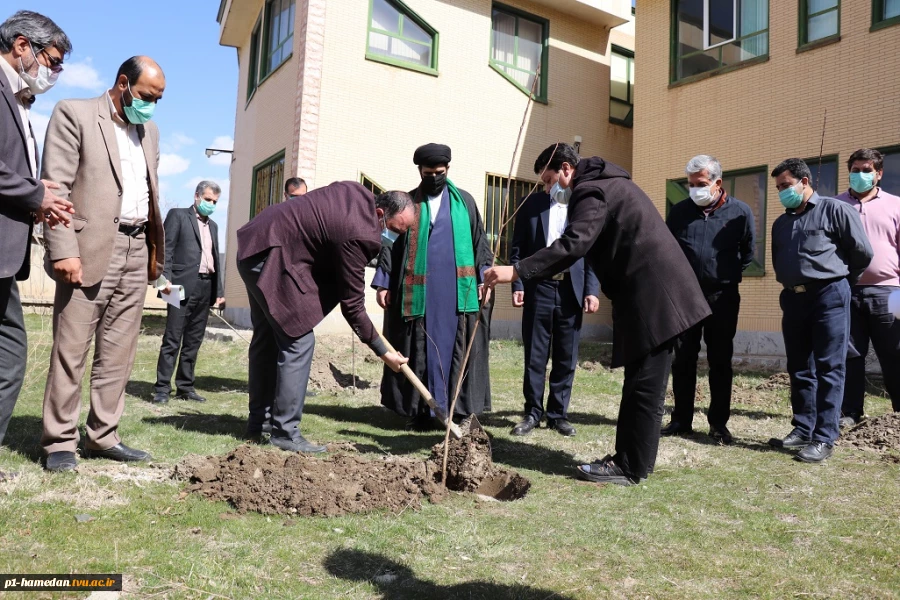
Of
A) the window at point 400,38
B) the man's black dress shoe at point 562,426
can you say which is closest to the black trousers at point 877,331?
the man's black dress shoe at point 562,426

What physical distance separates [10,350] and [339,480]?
1.69 metres

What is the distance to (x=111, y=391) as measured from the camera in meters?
4.01

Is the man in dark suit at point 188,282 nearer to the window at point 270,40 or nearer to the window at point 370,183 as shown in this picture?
the window at point 370,183

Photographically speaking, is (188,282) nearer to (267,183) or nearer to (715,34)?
(267,183)

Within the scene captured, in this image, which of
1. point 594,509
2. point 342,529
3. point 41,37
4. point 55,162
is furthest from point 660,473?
point 41,37

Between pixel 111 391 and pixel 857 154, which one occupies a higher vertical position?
pixel 857 154

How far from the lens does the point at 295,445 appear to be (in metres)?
4.48

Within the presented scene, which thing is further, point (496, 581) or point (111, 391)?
point (111, 391)

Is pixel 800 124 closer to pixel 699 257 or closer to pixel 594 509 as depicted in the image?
pixel 699 257

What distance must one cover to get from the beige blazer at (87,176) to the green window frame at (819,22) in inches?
426

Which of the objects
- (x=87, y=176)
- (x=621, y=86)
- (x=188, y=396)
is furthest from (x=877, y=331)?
(x=621, y=86)

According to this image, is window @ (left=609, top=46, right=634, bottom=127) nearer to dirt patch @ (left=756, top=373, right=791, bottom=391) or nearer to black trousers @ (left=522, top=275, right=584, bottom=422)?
dirt patch @ (left=756, top=373, right=791, bottom=391)

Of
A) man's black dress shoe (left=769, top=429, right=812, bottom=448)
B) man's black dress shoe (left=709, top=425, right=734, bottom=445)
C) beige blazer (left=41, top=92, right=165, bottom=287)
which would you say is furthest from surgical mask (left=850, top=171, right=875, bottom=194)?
beige blazer (left=41, top=92, right=165, bottom=287)

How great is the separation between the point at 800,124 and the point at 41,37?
10884mm
